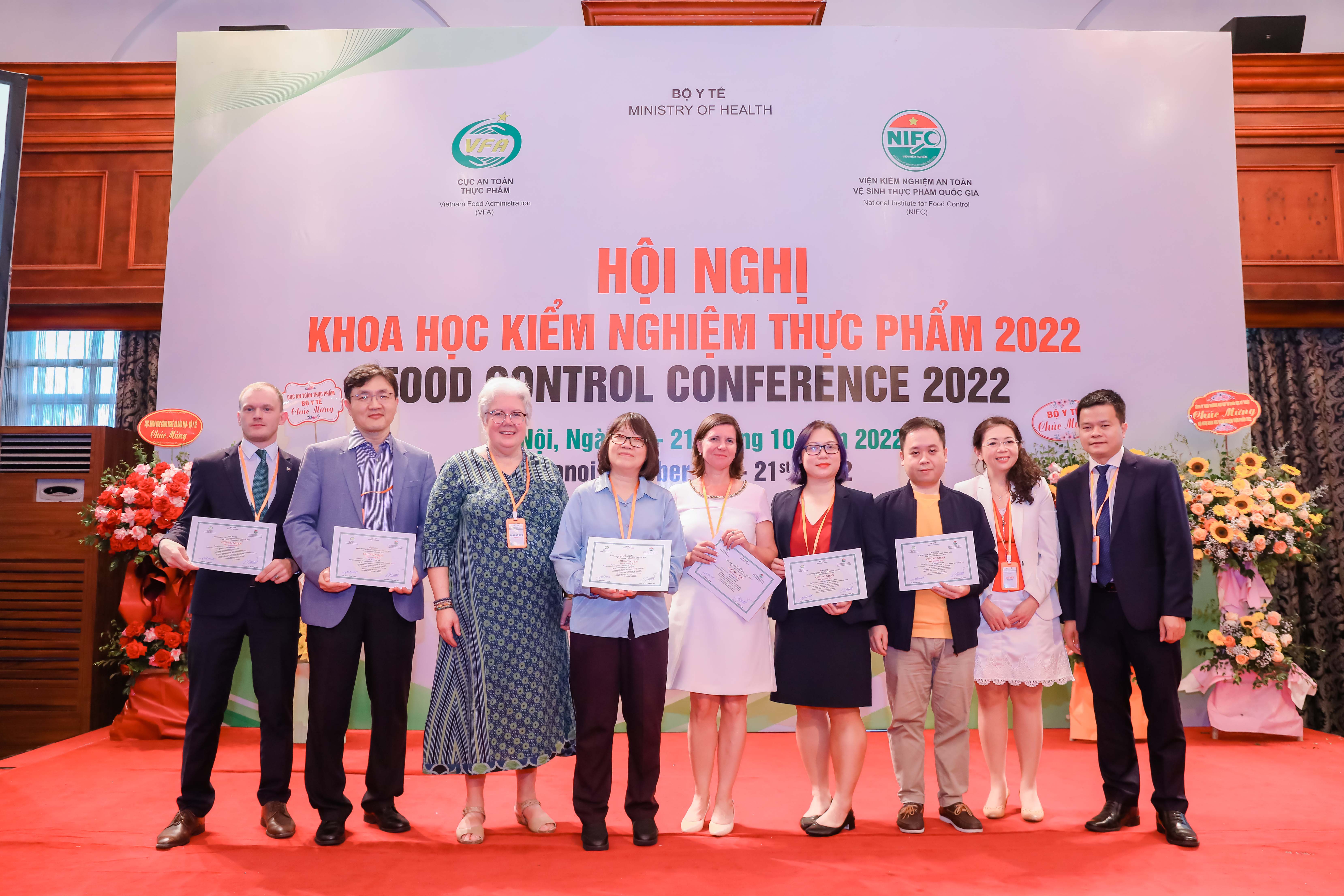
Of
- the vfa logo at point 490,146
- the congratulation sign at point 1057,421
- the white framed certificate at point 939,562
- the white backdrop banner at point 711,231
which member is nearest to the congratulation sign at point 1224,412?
the white backdrop banner at point 711,231

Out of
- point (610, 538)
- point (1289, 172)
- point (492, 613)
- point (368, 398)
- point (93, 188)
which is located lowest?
point (492, 613)

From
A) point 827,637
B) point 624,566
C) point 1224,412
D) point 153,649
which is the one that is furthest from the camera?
point 1224,412

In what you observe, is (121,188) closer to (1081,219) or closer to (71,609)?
(71,609)

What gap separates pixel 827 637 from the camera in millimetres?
2816

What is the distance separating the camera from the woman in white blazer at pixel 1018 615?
2990 millimetres

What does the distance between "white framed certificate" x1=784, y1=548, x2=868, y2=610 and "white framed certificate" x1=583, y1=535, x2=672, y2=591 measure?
1.46 feet

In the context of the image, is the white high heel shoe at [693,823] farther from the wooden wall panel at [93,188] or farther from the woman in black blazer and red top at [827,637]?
the wooden wall panel at [93,188]

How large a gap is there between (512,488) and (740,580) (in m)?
0.81

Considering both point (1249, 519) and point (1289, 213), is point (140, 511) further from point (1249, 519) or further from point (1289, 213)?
point (1289, 213)

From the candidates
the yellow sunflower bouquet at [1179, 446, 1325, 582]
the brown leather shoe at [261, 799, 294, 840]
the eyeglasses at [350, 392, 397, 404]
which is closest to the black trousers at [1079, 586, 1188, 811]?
the yellow sunflower bouquet at [1179, 446, 1325, 582]

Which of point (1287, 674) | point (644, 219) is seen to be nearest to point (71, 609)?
point (644, 219)

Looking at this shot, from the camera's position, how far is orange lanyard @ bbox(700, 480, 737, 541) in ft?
9.56

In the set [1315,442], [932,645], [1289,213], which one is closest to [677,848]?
[932,645]

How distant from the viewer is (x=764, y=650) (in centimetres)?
288
